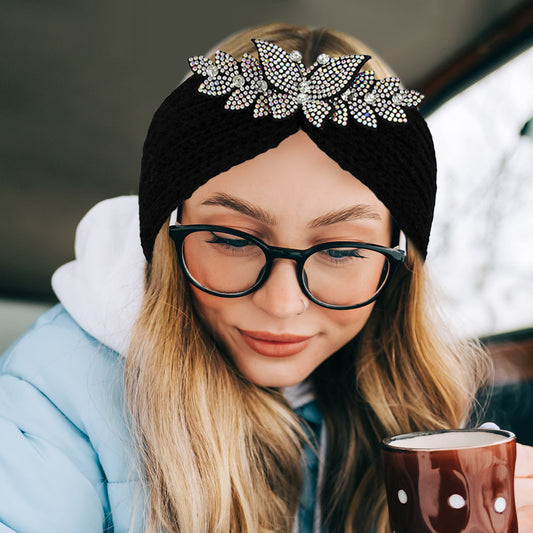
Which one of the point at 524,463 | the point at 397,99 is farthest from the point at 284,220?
the point at 524,463

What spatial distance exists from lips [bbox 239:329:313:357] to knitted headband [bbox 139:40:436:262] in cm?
24

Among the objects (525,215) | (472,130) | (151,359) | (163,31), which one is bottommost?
(151,359)

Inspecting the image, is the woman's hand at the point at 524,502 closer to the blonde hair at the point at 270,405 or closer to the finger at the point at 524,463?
the finger at the point at 524,463

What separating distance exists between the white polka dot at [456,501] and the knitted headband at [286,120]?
40cm

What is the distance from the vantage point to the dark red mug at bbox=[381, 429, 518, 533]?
0.57 m

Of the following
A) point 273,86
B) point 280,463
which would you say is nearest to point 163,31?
point 273,86

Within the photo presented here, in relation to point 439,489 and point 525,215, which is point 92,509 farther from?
point 525,215

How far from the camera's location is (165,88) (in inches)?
69.8

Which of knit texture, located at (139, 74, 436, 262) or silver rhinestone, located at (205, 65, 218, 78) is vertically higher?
silver rhinestone, located at (205, 65, 218, 78)

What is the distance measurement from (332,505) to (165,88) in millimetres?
1408

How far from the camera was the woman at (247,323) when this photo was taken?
2.44 ft

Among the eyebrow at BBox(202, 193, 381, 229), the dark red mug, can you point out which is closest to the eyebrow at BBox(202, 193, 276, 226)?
the eyebrow at BBox(202, 193, 381, 229)

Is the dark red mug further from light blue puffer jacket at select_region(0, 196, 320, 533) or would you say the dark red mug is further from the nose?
light blue puffer jacket at select_region(0, 196, 320, 533)

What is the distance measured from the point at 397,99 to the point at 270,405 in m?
0.59
